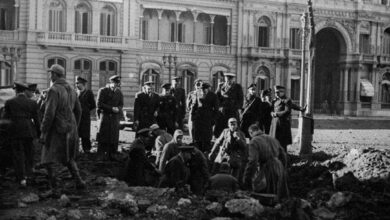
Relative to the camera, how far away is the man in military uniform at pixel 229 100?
13258 mm

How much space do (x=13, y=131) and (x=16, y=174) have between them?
76 centimetres

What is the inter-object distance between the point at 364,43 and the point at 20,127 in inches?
1426

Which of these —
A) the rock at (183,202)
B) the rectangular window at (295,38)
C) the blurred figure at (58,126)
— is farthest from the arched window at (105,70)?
the rock at (183,202)

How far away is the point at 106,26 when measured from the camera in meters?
33.2

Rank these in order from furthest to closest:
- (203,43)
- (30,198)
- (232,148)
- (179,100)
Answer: (203,43)
(179,100)
(232,148)
(30,198)

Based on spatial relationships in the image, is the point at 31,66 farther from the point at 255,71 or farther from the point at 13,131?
the point at 13,131

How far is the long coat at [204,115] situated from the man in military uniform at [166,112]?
40.4 inches

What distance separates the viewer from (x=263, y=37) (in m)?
37.8

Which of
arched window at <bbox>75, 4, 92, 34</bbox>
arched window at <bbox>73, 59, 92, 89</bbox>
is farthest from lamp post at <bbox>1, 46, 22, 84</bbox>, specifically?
arched window at <bbox>75, 4, 92, 34</bbox>

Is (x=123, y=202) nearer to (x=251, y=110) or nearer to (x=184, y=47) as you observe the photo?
(x=251, y=110)

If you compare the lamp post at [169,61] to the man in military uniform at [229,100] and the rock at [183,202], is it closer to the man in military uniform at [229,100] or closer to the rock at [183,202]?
the man in military uniform at [229,100]

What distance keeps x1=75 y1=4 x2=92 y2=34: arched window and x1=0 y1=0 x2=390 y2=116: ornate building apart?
6 centimetres

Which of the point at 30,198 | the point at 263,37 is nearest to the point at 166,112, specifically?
the point at 30,198

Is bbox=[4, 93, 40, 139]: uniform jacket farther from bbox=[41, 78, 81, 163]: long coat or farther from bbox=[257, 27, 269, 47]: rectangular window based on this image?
bbox=[257, 27, 269, 47]: rectangular window
